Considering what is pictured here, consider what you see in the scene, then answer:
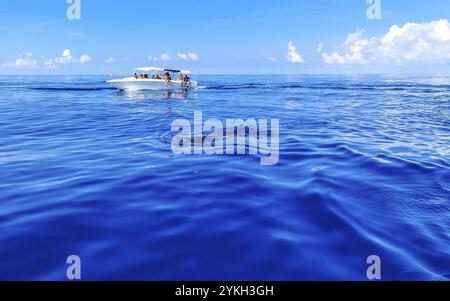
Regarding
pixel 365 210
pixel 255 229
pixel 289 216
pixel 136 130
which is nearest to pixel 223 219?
pixel 255 229

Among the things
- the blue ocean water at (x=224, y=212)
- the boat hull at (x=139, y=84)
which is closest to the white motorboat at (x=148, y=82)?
the boat hull at (x=139, y=84)

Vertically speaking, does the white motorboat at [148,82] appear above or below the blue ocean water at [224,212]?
above

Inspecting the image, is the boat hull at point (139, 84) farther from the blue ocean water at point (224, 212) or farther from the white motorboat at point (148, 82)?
the blue ocean water at point (224, 212)

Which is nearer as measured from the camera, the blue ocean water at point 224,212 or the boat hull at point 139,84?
the blue ocean water at point 224,212

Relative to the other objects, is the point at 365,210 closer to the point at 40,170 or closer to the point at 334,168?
the point at 334,168

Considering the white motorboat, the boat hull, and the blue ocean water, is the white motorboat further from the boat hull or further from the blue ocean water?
the blue ocean water

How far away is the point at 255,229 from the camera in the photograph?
5680 mm

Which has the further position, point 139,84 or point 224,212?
point 139,84

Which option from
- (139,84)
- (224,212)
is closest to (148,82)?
(139,84)

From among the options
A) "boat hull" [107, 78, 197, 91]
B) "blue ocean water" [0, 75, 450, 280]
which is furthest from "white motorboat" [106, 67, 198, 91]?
"blue ocean water" [0, 75, 450, 280]

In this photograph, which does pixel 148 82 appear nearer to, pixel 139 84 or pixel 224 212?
pixel 139 84

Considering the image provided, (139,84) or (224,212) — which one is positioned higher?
(139,84)

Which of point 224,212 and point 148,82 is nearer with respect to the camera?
point 224,212
